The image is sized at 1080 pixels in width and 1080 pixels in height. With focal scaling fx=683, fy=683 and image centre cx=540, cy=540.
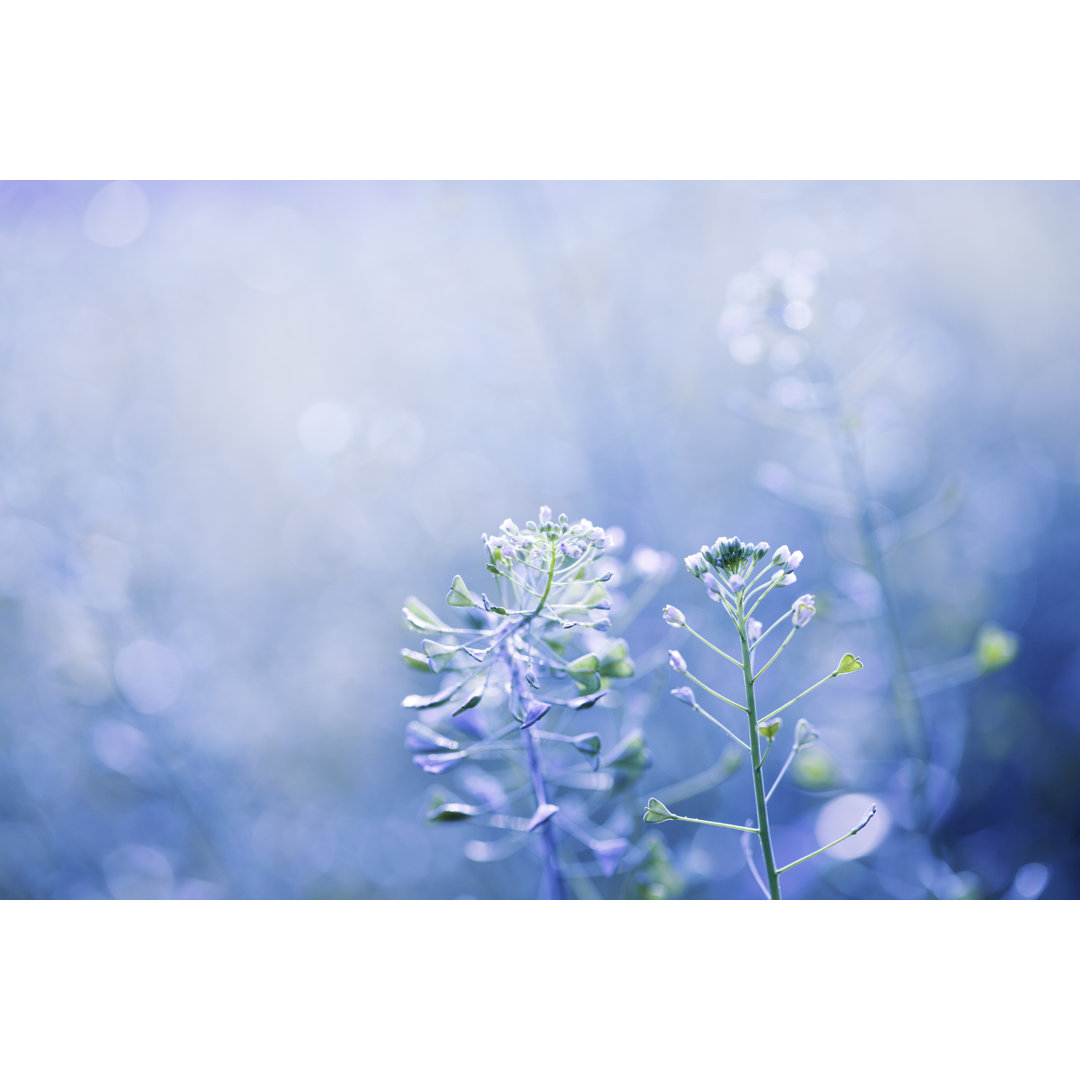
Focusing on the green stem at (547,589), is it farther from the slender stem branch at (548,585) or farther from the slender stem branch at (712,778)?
the slender stem branch at (712,778)

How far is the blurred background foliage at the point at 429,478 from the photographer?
104cm

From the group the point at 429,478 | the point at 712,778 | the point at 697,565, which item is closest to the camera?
the point at 697,565

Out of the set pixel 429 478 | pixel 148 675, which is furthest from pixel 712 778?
pixel 148 675

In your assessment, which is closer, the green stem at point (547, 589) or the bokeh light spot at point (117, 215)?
the green stem at point (547, 589)

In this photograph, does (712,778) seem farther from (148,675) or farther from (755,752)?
(148,675)

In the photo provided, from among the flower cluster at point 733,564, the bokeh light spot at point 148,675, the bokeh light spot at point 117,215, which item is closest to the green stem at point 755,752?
the flower cluster at point 733,564

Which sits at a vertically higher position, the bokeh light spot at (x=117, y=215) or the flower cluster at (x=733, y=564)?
the bokeh light spot at (x=117, y=215)

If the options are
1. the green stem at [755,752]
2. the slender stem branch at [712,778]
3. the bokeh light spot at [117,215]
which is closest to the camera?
the green stem at [755,752]

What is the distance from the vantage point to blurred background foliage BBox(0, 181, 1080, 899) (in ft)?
3.40

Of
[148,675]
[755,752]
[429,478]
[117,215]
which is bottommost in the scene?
[755,752]

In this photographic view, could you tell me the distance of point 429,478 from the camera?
1.22 metres
